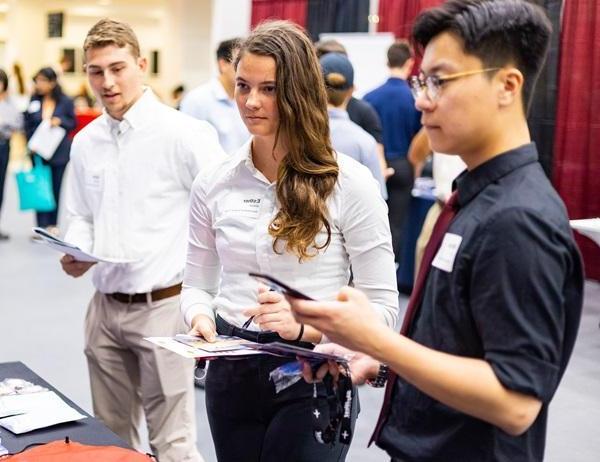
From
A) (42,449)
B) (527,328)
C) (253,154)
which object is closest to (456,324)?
(527,328)

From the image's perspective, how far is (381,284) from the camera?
75.5 inches

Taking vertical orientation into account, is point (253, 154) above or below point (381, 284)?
above

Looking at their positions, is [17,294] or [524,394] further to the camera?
[17,294]

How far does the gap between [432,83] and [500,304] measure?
A: 33cm

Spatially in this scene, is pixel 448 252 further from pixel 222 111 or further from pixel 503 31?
pixel 222 111

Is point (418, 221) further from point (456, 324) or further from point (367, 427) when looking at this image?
point (456, 324)

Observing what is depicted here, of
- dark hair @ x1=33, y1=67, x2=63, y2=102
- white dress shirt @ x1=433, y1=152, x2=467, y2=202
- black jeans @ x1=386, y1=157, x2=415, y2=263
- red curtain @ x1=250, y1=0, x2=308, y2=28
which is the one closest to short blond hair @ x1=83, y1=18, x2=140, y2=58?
white dress shirt @ x1=433, y1=152, x2=467, y2=202

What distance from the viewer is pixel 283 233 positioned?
1.88 meters

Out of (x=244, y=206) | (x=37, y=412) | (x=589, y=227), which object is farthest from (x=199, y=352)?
(x=589, y=227)

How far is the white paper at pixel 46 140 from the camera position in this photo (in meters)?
7.86

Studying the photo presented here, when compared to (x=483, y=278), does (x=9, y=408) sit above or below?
below

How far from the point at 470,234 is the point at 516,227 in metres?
0.08

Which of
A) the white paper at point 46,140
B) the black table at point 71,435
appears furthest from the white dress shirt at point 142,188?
the white paper at point 46,140

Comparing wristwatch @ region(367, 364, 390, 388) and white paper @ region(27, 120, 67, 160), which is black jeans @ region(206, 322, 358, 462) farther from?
white paper @ region(27, 120, 67, 160)
